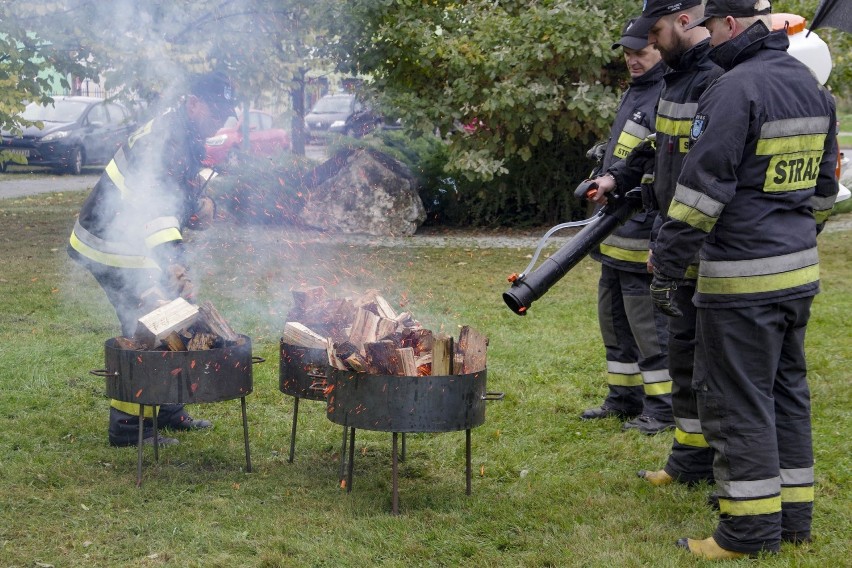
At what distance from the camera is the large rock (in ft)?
43.2

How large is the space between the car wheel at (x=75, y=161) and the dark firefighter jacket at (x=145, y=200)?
17120mm

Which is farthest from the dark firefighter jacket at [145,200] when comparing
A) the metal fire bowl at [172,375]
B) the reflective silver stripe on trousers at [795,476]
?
the reflective silver stripe on trousers at [795,476]

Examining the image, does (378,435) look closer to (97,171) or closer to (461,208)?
(461,208)

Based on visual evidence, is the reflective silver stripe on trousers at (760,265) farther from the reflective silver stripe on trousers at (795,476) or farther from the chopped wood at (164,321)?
the chopped wood at (164,321)

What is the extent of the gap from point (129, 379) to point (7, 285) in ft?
19.2

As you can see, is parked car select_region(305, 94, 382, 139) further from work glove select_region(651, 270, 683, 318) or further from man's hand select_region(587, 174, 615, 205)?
work glove select_region(651, 270, 683, 318)

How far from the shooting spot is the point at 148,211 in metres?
5.20

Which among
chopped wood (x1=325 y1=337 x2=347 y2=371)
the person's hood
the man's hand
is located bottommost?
chopped wood (x1=325 y1=337 x2=347 y2=371)

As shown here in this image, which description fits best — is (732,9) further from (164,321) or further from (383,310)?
(164,321)

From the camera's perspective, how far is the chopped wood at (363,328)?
4.62m

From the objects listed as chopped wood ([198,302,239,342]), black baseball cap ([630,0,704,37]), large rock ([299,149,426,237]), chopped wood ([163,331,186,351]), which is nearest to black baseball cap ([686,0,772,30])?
black baseball cap ([630,0,704,37])

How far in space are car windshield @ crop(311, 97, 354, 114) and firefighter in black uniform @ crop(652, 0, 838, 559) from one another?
83.5ft

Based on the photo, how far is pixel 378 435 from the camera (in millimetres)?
5758

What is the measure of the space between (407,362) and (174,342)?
1.31m
